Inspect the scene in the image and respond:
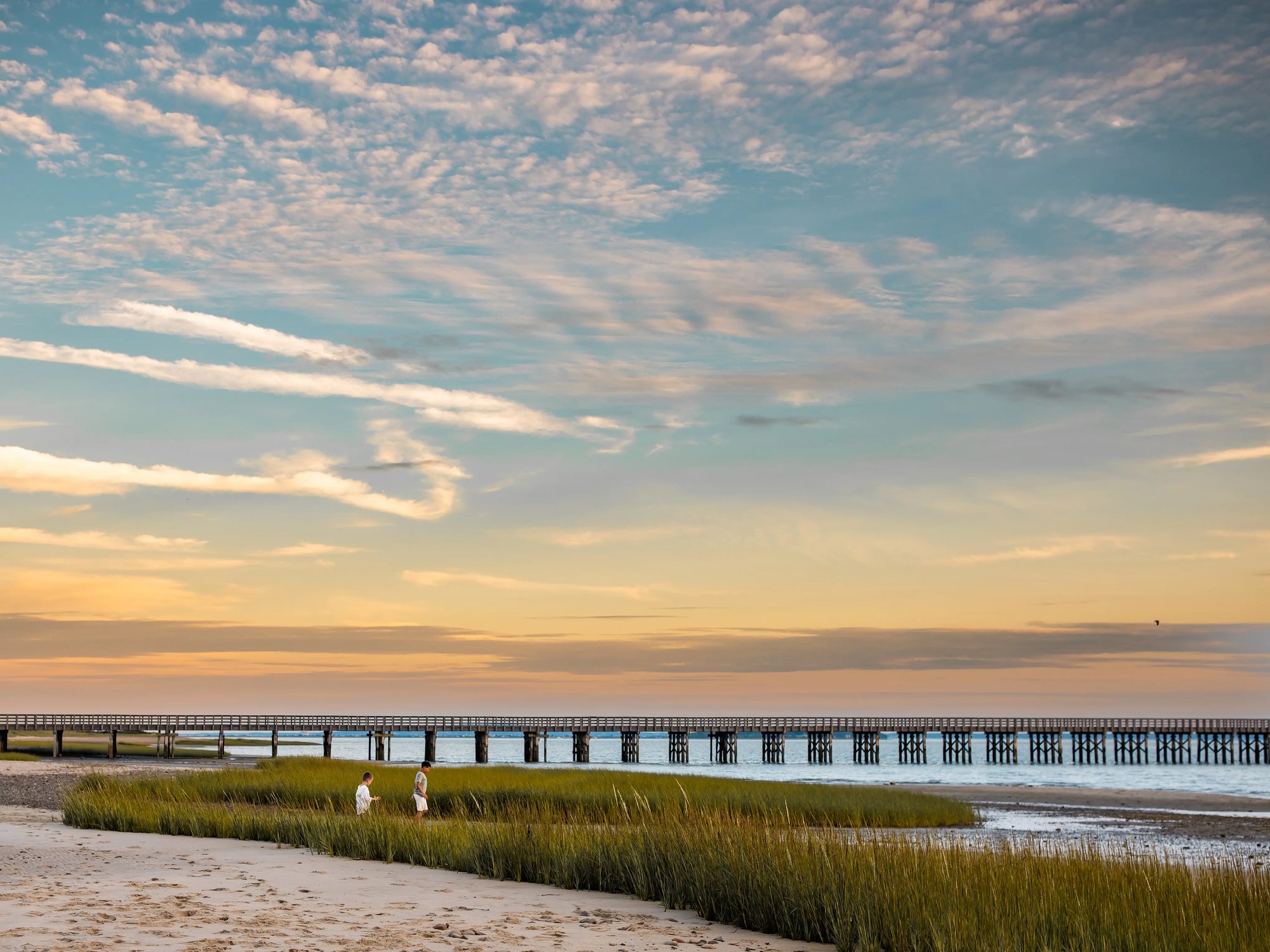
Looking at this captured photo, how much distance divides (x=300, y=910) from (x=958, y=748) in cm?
9957

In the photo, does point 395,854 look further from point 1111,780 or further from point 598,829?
point 1111,780

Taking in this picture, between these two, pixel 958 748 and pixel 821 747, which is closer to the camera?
pixel 821 747

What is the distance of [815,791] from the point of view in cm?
3972

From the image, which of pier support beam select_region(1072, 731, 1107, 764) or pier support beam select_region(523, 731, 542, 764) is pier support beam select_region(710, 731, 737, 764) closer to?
pier support beam select_region(523, 731, 542, 764)

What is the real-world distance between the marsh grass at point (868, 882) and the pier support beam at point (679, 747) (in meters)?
76.5

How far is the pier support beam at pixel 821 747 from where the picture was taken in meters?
96.9

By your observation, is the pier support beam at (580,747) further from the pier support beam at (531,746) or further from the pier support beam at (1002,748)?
the pier support beam at (1002,748)

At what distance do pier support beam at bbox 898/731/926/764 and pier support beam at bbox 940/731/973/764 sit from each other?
1.92 metres

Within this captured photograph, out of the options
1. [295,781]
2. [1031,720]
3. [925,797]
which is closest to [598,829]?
[295,781]

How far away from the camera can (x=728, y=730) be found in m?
96.1

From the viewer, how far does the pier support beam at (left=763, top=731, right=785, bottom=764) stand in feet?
323

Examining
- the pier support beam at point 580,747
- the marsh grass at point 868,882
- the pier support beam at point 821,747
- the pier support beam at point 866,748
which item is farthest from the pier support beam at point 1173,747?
the marsh grass at point 868,882

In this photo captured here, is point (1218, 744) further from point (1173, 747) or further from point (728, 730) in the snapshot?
point (728, 730)

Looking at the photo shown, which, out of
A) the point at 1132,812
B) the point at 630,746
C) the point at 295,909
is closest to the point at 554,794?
the point at 1132,812
